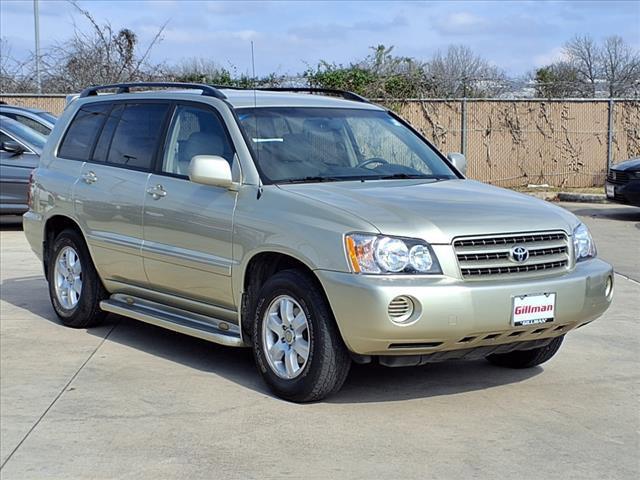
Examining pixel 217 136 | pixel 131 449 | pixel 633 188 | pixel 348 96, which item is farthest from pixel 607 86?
pixel 131 449

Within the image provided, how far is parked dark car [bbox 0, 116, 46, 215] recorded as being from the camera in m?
14.4

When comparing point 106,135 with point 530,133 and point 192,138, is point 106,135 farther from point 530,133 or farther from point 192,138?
point 530,133

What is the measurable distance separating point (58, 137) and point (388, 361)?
13.4 ft

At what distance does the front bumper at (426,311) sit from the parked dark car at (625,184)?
33.8 feet

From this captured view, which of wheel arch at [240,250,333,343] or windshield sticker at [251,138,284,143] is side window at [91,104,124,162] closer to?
windshield sticker at [251,138,284,143]

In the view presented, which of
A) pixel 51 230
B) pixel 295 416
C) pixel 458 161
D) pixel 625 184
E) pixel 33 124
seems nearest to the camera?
pixel 295 416

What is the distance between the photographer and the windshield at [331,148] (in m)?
6.51

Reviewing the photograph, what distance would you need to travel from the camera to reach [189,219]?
664cm

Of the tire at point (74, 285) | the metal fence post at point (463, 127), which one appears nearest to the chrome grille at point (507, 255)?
the tire at point (74, 285)

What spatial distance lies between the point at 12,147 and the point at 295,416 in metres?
10.1

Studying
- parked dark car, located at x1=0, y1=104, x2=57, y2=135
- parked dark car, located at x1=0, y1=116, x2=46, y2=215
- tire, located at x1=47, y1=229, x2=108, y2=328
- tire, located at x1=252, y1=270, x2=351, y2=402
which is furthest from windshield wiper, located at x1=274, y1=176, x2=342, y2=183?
parked dark car, located at x1=0, y1=104, x2=57, y2=135

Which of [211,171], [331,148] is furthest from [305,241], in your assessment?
[331,148]

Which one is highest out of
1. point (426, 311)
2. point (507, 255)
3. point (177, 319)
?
point (507, 255)

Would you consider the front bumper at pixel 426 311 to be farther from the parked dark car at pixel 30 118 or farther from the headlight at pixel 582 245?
the parked dark car at pixel 30 118
